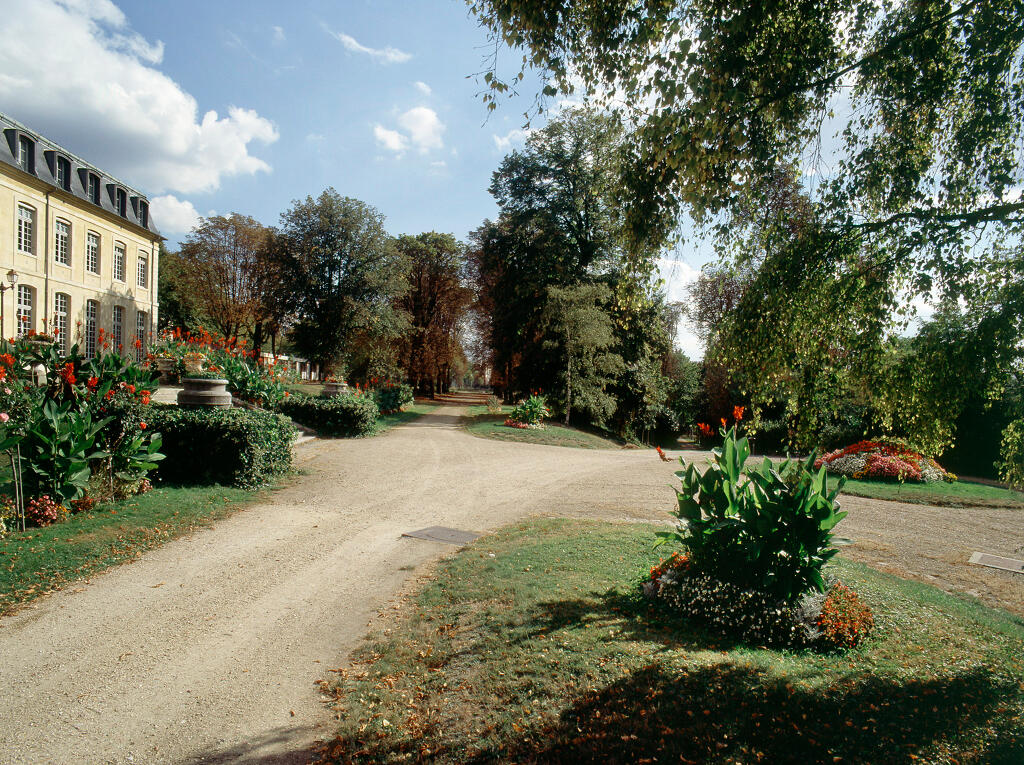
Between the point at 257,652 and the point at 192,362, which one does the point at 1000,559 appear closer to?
the point at 257,652

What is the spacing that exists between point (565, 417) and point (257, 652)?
2125 centimetres

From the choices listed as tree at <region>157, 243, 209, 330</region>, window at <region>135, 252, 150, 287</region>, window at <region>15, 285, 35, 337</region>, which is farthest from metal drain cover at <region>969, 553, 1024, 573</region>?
tree at <region>157, 243, 209, 330</region>

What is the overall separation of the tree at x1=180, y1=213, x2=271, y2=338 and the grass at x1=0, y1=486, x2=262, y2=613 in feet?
107

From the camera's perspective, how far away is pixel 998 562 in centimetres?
795

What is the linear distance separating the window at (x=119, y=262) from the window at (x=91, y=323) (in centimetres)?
250

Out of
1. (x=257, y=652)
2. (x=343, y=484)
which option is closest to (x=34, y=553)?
(x=257, y=652)

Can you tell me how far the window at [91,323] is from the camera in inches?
1200

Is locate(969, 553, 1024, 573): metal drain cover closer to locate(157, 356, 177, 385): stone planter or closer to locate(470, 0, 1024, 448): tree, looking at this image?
locate(470, 0, 1024, 448): tree

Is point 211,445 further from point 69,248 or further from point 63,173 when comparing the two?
point 63,173

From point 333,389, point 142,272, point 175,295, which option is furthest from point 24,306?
point 333,389

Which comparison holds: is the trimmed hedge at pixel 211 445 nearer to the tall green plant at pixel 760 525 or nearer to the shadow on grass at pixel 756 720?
the tall green plant at pixel 760 525

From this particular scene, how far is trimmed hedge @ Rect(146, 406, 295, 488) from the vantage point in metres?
9.41

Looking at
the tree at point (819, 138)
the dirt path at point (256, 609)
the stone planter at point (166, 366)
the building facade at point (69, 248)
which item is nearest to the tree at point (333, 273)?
the building facade at point (69, 248)

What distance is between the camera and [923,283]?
4703 millimetres
